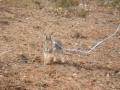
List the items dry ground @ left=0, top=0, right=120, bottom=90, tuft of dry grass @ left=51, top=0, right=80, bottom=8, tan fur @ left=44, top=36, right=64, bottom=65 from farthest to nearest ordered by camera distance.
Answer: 1. tuft of dry grass @ left=51, top=0, right=80, bottom=8
2. tan fur @ left=44, top=36, right=64, bottom=65
3. dry ground @ left=0, top=0, right=120, bottom=90

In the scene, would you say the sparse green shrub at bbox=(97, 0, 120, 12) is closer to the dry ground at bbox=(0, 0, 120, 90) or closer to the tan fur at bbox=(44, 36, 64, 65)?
the dry ground at bbox=(0, 0, 120, 90)

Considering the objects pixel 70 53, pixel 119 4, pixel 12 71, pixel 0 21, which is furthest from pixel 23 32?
pixel 119 4

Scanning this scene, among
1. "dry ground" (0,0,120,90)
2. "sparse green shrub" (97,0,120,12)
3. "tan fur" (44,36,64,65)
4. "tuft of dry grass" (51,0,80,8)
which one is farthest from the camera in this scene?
"sparse green shrub" (97,0,120,12)

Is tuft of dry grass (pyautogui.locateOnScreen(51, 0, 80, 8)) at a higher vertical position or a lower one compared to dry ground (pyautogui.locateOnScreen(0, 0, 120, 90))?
higher

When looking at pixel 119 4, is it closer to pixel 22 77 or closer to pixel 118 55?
pixel 118 55

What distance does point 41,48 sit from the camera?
4641 mm

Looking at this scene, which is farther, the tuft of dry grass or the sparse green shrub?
the sparse green shrub

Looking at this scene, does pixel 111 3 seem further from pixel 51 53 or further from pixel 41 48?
pixel 51 53

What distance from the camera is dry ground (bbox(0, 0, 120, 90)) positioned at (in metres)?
3.70

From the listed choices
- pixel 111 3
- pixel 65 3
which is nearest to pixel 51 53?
pixel 65 3

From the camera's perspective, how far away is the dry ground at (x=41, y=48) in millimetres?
3705

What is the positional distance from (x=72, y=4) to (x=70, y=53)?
2.71 m

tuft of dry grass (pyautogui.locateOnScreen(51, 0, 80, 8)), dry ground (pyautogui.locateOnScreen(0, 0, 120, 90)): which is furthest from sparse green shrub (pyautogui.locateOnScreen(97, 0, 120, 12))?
tuft of dry grass (pyautogui.locateOnScreen(51, 0, 80, 8))

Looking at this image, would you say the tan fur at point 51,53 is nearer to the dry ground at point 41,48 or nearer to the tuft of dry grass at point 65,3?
the dry ground at point 41,48
